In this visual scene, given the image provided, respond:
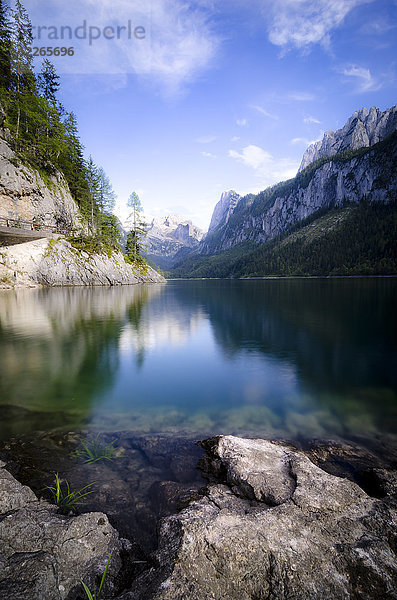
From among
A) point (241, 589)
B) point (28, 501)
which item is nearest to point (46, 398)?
point (28, 501)

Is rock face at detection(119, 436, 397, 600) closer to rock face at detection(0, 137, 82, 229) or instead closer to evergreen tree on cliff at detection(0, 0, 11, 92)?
rock face at detection(0, 137, 82, 229)

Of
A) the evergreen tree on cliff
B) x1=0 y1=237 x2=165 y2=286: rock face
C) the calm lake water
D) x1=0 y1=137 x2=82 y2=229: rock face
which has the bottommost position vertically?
the calm lake water

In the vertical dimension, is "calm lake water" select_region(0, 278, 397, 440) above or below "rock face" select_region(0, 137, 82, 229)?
below

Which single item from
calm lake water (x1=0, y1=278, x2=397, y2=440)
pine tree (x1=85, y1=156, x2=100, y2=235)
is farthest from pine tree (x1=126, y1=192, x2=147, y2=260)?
calm lake water (x1=0, y1=278, x2=397, y2=440)

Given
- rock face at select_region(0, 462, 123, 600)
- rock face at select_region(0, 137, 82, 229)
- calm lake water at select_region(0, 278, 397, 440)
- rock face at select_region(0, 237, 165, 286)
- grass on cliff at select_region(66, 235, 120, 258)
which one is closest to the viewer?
rock face at select_region(0, 462, 123, 600)

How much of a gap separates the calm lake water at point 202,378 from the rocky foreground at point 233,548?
3.18m

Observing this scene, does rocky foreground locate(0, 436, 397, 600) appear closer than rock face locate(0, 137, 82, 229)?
Yes

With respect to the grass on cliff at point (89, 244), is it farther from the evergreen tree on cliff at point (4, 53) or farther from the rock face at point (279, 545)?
the rock face at point (279, 545)

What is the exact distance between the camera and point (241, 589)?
2.65 m

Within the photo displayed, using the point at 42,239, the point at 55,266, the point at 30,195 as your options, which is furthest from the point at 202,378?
the point at 30,195

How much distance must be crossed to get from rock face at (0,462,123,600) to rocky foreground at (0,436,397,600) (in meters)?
0.01

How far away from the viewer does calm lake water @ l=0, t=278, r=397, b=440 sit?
781 centimetres

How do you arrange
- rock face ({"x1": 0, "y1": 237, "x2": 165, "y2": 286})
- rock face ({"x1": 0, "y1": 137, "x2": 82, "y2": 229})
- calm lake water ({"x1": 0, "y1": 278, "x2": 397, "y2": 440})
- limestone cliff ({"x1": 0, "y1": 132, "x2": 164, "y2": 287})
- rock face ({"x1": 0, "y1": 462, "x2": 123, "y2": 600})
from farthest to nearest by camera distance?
1. rock face ({"x1": 0, "y1": 237, "x2": 165, "y2": 286})
2. limestone cliff ({"x1": 0, "y1": 132, "x2": 164, "y2": 287})
3. rock face ({"x1": 0, "y1": 137, "x2": 82, "y2": 229})
4. calm lake water ({"x1": 0, "y1": 278, "x2": 397, "y2": 440})
5. rock face ({"x1": 0, "y1": 462, "x2": 123, "y2": 600})

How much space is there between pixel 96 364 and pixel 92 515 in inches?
393
